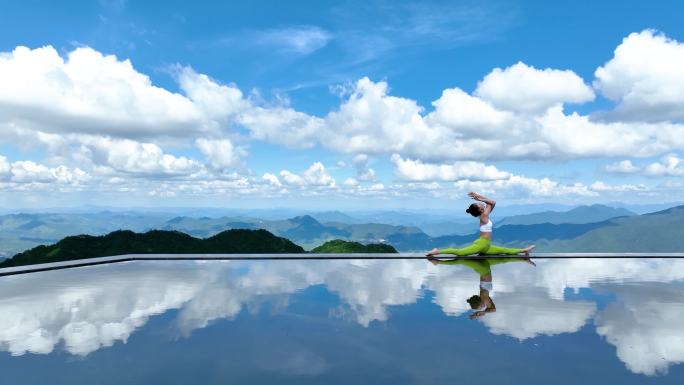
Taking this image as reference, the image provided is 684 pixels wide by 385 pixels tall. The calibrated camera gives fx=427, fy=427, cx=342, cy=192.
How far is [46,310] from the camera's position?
7980 mm

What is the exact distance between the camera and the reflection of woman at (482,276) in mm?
8039

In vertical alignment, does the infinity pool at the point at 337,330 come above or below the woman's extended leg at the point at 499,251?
below

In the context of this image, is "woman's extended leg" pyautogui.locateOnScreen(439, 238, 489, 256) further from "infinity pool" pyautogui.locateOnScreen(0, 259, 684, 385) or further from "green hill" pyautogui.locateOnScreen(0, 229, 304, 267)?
"green hill" pyautogui.locateOnScreen(0, 229, 304, 267)

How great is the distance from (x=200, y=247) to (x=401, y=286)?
156 meters

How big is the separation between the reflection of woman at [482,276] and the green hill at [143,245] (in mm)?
129199

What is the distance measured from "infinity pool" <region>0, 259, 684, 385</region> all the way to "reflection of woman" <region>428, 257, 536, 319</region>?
0.67ft

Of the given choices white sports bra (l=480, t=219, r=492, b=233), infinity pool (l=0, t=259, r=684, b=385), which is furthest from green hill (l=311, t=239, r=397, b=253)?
infinity pool (l=0, t=259, r=684, b=385)

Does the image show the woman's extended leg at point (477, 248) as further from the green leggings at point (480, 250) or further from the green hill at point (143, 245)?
the green hill at point (143, 245)

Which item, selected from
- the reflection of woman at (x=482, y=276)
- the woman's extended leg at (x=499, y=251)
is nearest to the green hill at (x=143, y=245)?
the woman's extended leg at (x=499, y=251)

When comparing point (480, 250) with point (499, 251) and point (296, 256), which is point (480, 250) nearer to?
point (499, 251)

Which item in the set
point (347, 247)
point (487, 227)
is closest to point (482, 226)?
point (487, 227)

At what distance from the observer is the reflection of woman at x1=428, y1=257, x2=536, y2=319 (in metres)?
8.04

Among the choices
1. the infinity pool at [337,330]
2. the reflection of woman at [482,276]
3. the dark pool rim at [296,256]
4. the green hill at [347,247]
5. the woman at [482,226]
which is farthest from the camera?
the green hill at [347,247]

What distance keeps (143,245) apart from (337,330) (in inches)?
6323
